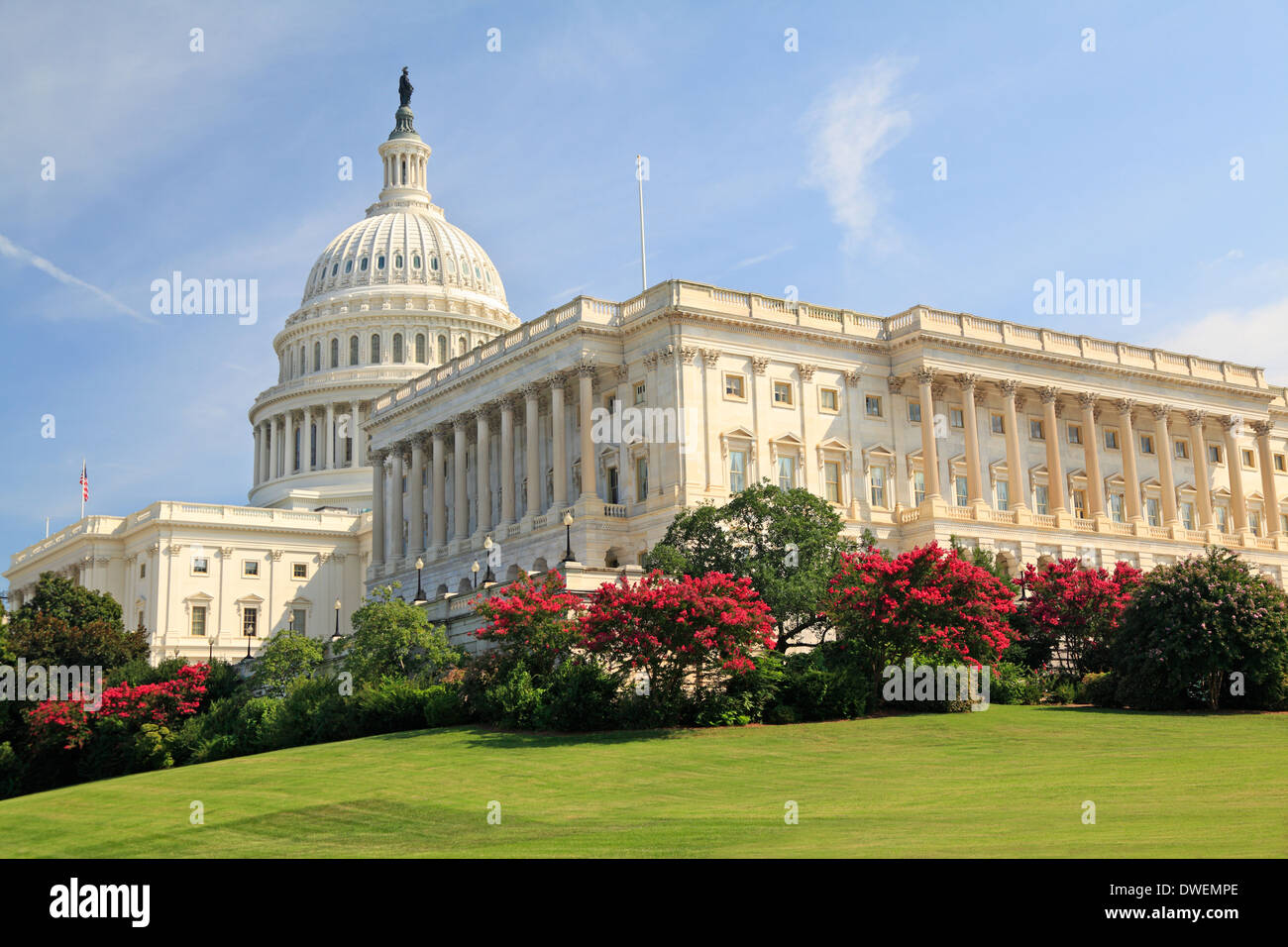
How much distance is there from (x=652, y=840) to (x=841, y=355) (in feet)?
186

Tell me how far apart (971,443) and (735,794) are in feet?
168

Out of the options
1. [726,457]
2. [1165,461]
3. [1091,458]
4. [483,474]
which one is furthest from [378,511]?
[1165,461]

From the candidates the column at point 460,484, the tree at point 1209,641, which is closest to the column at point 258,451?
the column at point 460,484

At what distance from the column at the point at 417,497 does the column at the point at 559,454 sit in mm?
15592

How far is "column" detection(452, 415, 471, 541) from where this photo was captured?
85875 mm

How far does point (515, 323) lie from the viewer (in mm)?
143875

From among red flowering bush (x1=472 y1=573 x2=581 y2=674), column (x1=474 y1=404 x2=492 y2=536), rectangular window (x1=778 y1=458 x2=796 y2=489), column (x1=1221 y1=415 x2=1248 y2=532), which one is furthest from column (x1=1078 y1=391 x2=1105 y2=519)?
red flowering bush (x1=472 y1=573 x2=581 y2=674)

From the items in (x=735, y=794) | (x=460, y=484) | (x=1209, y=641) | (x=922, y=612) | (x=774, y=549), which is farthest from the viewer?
(x=460, y=484)

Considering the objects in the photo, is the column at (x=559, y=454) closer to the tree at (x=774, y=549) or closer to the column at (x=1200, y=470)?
the tree at (x=774, y=549)

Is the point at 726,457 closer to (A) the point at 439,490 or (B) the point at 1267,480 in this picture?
(A) the point at 439,490

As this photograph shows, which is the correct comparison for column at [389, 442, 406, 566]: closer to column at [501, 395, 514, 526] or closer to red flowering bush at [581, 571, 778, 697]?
→ column at [501, 395, 514, 526]

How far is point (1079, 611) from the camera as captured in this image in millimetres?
57062

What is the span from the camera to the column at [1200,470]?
288ft
